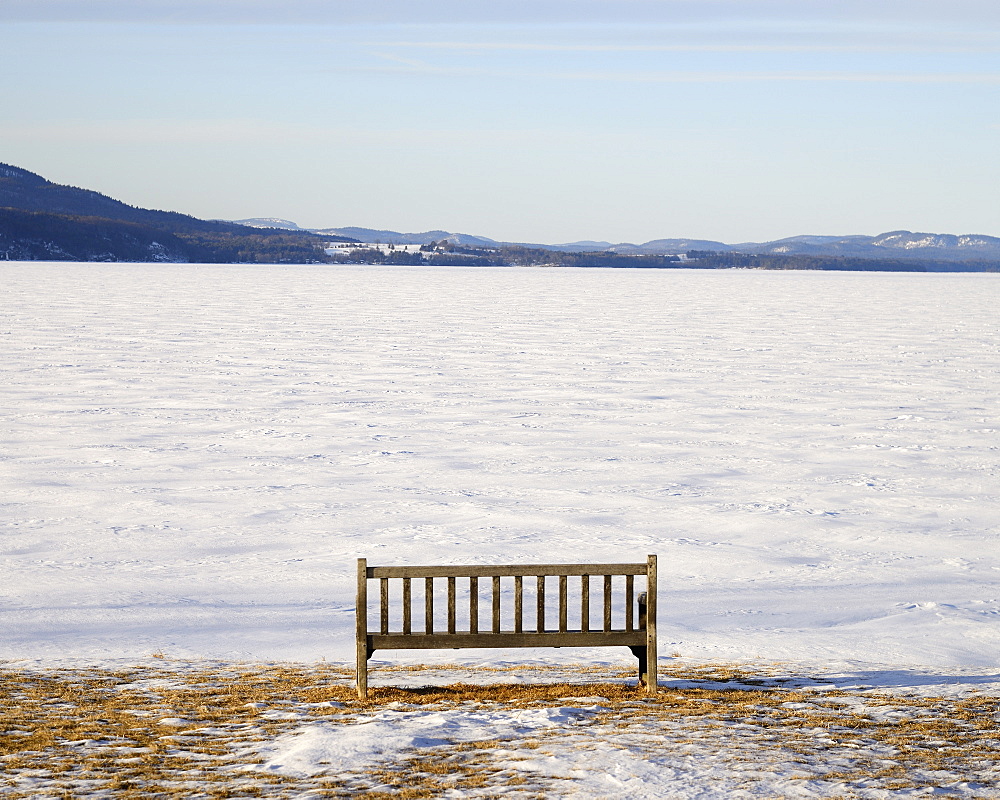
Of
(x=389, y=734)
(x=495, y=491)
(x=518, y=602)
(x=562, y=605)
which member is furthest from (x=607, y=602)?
(x=495, y=491)

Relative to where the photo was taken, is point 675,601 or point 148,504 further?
point 148,504

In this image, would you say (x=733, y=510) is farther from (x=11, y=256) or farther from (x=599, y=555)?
(x=11, y=256)

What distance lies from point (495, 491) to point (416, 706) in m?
7.06

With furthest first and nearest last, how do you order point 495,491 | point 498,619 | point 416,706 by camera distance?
point 495,491 < point 498,619 < point 416,706

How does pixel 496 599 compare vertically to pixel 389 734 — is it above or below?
above

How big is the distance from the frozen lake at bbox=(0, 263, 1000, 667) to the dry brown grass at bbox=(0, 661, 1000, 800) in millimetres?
1056

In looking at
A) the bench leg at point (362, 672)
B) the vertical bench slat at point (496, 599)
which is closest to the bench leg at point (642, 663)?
the vertical bench slat at point (496, 599)

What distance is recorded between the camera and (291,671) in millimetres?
7883

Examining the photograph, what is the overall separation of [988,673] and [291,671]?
16.2ft

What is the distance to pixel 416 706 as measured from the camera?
6.79m

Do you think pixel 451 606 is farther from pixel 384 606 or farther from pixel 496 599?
pixel 384 606

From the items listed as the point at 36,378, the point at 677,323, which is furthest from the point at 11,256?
the point at 36,378

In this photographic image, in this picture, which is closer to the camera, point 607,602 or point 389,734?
point 389,734

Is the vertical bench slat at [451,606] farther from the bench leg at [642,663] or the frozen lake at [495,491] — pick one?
the frozen lake at [495,491]
